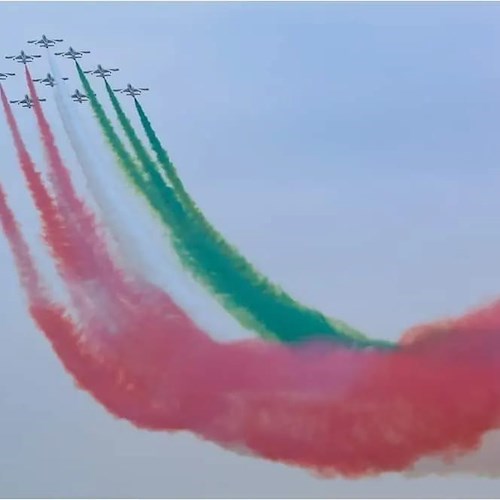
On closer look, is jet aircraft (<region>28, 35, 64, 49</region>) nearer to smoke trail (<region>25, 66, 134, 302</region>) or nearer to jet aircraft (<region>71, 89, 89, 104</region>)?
jet aircraft (<region>71, 89, 89, 104</region>)

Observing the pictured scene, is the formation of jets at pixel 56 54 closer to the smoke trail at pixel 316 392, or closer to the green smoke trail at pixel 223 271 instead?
the green smoke trail at pixel 223 271

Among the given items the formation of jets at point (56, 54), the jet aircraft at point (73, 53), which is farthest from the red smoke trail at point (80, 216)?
the jet aircraft at point (73, 53)

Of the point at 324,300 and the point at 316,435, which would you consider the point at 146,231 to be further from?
the point at 316,435

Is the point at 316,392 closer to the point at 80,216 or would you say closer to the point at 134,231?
the point at 134,231

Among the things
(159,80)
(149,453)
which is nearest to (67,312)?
(149,453)

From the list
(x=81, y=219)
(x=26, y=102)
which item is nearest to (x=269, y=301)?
(x=81, y=219)
